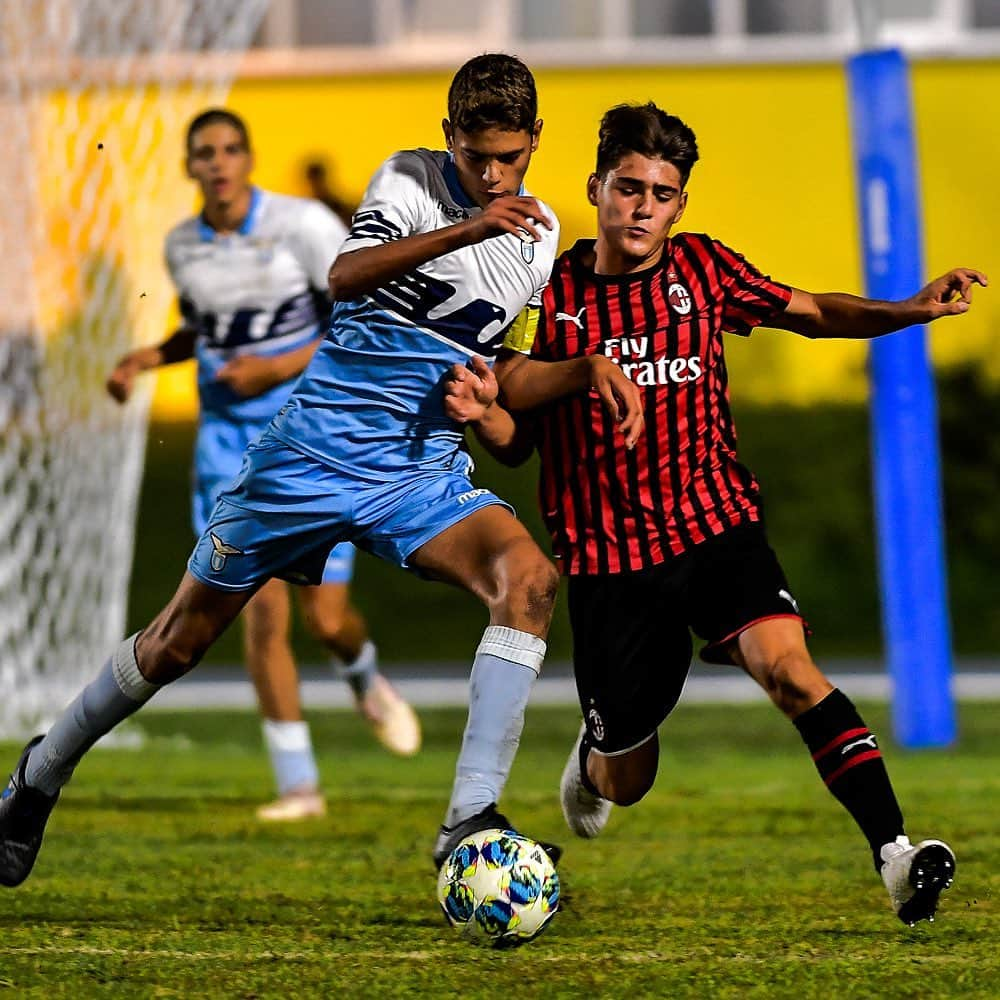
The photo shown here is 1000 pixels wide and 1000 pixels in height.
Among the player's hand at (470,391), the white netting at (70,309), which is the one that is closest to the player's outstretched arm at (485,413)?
the player's hand at (470,391)

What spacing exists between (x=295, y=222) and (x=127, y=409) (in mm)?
2970

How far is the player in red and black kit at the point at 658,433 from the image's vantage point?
495 centimetres

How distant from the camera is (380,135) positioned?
17.6 metres

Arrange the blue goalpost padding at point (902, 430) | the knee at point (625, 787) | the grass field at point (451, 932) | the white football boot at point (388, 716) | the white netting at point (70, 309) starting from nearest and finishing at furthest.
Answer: the grass field at point (451, 932) → the knee at point (625, 787) → the white football boot at point (388, 716) → the blue goalpost padding at point (902, 430) → the white netting at point (70, 309)

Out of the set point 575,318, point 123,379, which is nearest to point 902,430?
point 123,379

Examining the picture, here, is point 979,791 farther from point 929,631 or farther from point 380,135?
point 380,135

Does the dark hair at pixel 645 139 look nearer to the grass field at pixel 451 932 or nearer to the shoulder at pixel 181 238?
the grass field at pixel 451 932

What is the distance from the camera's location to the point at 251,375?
6.89 meters

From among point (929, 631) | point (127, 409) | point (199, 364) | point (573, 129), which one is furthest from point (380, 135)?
point (199, 364)

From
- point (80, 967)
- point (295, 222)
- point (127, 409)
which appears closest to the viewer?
point (80, 967)

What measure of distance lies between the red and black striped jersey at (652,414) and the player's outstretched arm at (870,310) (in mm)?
74

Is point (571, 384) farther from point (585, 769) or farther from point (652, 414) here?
point (585, 769)

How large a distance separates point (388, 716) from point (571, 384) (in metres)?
3.58

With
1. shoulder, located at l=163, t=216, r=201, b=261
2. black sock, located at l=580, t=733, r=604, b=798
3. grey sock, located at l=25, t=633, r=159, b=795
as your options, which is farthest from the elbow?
shoulder, located at l=163, t=216, r=201, b=261
